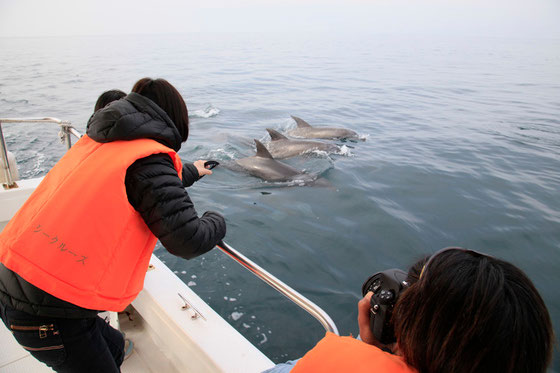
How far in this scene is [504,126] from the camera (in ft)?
46.1

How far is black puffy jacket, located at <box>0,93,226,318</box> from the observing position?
195cm

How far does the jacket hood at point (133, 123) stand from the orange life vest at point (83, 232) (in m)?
0.05

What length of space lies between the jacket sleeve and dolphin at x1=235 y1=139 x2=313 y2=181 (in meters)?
6.35

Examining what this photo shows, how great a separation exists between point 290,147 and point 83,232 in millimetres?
9321

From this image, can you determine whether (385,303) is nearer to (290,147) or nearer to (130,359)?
(130,359)

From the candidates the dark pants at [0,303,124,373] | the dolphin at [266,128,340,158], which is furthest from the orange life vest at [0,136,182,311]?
the dolphin at [266,128,340,158]

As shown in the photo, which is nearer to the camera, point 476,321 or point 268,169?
point 476,321

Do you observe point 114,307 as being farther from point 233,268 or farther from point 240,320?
point 233,268

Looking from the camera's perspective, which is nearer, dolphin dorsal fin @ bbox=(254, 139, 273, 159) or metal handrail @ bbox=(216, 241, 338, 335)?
metal handrail @ bbox=(216, 241, 338, 335)

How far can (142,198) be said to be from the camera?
6.49ft

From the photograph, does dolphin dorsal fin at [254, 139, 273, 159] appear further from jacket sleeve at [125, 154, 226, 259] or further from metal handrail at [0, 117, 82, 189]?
jacket sleeve at [125, 154, 226, 259]

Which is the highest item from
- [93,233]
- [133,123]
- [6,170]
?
[133,123]

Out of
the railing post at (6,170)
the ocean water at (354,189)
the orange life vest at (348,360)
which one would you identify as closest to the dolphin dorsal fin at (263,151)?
the ocean water at (354,189)

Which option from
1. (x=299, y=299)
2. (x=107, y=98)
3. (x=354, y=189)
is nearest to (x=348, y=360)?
(x=299, y=299)
